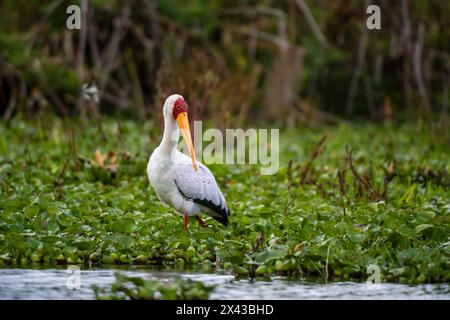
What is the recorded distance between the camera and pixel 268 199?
9.15 metres

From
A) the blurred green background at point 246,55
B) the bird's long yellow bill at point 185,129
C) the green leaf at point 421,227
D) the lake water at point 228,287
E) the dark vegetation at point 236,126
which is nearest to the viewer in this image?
the lake water at point 228,287

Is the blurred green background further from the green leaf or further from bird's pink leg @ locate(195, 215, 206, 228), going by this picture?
the green leaf

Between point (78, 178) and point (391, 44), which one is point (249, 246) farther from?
point (391, 44)

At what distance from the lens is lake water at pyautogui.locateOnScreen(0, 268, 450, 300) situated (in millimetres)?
6066

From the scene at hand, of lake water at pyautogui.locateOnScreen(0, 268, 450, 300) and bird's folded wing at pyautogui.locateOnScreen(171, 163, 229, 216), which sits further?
bird's folded wing at pyautogui.locateOnScreen(171, 163, 229, 216)

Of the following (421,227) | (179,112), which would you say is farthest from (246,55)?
(421,227)

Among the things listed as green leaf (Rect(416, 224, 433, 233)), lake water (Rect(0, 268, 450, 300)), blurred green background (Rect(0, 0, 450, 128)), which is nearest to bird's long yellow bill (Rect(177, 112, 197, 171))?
lake water (Rect(0, 268, 450, 300))

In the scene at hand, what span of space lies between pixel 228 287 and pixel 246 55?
1338 centimetres

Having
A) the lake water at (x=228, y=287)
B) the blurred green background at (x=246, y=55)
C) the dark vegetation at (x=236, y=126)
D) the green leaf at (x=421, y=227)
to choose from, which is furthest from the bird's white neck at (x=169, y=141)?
the blurred green background at (x=246, y=55)

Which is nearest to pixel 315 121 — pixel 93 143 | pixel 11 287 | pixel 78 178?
pixel 93 143

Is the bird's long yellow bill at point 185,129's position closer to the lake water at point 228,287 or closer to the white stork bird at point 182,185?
the white stork bird at point 182,185

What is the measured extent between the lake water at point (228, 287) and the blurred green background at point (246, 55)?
27.7ft

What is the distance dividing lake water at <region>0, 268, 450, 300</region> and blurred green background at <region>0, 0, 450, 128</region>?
27.7 ft

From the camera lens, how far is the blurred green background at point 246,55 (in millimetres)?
16234
